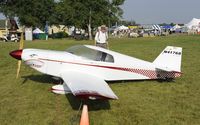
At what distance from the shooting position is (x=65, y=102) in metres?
9.25

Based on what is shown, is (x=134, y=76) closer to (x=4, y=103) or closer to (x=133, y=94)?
(x=133, y=94)

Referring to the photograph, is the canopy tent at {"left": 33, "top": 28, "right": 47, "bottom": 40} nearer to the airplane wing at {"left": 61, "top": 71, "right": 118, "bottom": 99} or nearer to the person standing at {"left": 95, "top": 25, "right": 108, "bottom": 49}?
the person standing at {"left": 95, "top": 25, "right": 108, "bottom": 49}

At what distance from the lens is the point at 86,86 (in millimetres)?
8414

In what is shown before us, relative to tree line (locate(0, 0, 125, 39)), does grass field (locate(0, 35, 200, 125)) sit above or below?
below

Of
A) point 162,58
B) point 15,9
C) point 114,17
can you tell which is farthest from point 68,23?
point 162,58

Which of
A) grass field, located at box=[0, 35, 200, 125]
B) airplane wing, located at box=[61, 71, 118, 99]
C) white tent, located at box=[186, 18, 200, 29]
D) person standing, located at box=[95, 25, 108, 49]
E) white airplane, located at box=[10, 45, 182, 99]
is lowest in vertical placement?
grass field, located at box=[0, 35, 200, 125]

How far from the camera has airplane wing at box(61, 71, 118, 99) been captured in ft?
24.2

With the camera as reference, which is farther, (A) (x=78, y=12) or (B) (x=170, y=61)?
(A) (x=78, y=12)

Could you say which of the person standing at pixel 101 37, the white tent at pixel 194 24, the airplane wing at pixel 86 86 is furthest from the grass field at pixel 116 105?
the white tent at pixel 194 24

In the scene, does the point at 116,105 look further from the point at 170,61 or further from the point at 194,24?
the point at 194,24

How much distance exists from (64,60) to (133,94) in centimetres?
258

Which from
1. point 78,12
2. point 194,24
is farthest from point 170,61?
point 194,24

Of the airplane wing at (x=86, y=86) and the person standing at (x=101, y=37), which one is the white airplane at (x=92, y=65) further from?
the person standing at (x=101, y=37)

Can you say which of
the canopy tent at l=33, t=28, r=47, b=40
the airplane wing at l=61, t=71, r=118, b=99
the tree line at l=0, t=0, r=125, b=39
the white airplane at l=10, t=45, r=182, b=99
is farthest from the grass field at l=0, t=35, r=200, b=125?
the canopy tent at l=33, t=28, r=47, b=40
